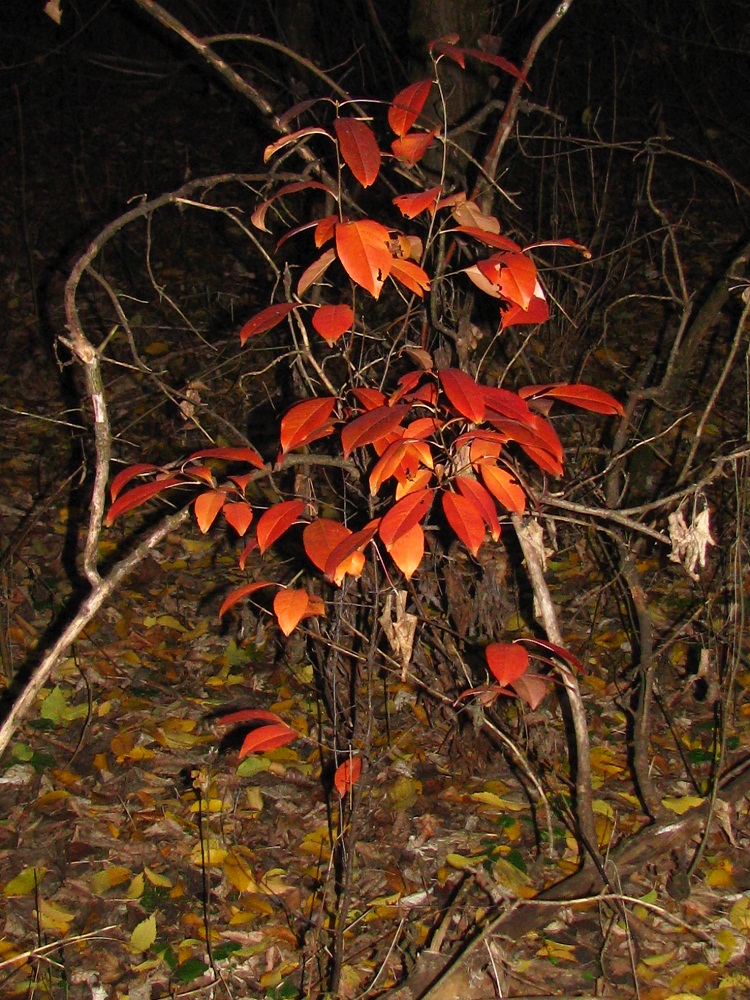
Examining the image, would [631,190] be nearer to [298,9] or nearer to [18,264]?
[298,9]

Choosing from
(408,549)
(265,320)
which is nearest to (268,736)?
(408,549)

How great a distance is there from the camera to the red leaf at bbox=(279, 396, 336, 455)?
1.76m

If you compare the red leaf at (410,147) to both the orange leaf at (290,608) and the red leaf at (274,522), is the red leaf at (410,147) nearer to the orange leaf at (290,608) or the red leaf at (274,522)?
→ the red leaf at (274,522)

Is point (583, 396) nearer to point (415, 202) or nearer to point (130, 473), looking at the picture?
point (415, 202)

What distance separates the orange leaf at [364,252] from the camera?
154 centimetres

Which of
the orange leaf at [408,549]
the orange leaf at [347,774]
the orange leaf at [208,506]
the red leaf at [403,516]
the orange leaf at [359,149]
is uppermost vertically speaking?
the orange leaf at [359,149]

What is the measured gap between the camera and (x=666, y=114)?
814cm

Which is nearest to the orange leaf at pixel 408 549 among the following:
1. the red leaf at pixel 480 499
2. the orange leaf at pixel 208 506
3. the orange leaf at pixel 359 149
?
the red leaf at pixel 480 499

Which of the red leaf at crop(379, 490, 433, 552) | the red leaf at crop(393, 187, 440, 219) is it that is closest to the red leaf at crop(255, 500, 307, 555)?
the red leaf at crop(379, 490, 433, 552)

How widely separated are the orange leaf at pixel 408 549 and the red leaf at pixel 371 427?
7.1 inches

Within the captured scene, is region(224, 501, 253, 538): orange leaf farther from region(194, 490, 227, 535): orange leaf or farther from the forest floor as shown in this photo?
the forest floor

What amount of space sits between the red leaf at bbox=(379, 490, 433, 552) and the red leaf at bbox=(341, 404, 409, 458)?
0.14 meters

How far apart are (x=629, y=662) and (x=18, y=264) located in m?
4.68

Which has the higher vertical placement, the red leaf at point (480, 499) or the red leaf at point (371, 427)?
the red leaf at point (371, 427)
